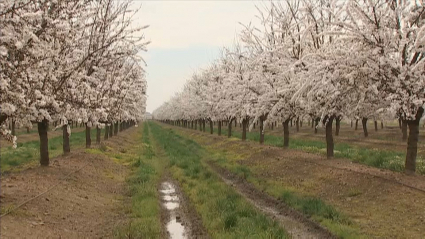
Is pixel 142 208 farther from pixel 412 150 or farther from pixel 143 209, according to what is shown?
pixel 412 150

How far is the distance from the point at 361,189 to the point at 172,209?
7.17 meters

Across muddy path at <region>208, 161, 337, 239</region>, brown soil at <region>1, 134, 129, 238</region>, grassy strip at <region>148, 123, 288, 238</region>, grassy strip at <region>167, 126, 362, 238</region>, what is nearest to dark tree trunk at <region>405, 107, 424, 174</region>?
grassy strip at <region>167, 126, 362, 238</region>

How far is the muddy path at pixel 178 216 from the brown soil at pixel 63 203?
5.03 ft

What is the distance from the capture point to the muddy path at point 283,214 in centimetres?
1109

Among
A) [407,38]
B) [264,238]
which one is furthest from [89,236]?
[407,38]

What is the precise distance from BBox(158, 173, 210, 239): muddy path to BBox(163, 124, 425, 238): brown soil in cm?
459

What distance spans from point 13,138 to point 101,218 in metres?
4.41

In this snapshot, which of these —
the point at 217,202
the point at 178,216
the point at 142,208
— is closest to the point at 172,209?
the point at 178,216

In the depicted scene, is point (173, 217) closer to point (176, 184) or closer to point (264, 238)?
point (264, 238)

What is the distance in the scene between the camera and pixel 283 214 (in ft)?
43.8

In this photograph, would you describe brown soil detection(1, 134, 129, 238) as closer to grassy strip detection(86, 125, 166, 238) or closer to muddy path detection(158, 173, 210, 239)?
grassy strip detection(86, 125, 166, 238)

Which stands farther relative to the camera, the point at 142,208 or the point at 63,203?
the point at 142,208

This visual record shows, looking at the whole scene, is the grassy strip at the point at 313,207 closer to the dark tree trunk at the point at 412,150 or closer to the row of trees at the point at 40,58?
the dark tree trunk at the point at 412,150

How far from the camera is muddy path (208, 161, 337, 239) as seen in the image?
36.4 feet
